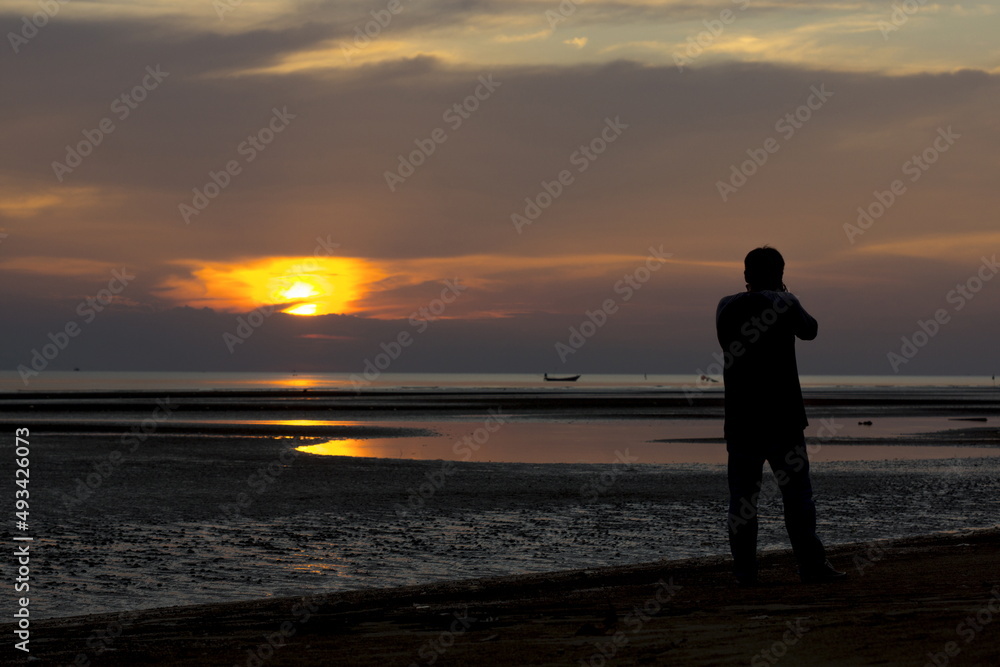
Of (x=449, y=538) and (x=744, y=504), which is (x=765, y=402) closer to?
(x=744, y=504)

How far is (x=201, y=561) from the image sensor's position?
12352 mm

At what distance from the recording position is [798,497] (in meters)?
8.09

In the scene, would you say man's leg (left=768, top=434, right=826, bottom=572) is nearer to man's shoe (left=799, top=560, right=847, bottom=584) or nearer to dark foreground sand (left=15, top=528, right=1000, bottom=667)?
man's shoe (left=799, top=560, right=847, bottom=584)

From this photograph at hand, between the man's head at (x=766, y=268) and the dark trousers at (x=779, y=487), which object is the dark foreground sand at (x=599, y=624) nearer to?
the dark trousers at (x=779, y=487)

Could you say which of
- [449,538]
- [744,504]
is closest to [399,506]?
[449,538]

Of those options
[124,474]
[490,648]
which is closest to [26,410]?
[124,474]

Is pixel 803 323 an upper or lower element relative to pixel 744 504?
upper

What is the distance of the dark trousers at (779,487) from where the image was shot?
7969 millimetres

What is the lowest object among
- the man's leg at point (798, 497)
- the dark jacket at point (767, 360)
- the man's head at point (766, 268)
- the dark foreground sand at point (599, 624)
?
the dark foreground sand at point (599, 624)

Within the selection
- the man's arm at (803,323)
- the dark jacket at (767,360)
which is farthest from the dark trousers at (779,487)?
the man's arm at (803,323)

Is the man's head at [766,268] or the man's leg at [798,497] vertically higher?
the man's head at [766,268]

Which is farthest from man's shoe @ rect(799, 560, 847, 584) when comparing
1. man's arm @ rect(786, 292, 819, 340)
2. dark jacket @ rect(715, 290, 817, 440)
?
man's arm @ rect(786, 292, 819, 340)

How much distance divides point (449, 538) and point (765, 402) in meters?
7.35

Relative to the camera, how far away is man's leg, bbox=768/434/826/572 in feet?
26.1
